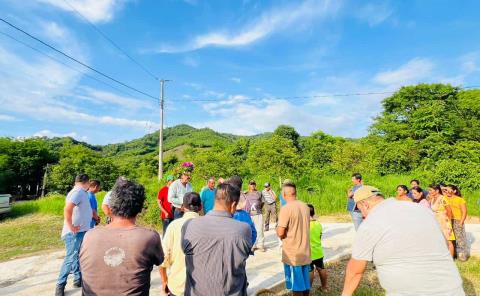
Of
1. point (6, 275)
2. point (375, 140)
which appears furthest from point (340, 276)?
point (375, 140)

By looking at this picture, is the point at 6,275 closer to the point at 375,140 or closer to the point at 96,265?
the point at 96,265

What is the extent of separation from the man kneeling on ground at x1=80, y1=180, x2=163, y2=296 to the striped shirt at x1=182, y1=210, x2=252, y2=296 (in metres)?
0.36


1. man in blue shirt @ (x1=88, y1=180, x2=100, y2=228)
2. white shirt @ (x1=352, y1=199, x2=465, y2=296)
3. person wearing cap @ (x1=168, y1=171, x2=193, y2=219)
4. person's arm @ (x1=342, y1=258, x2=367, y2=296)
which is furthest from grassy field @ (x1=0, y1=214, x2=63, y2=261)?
white shirt @ (x1=352, y1=199, x2=465, y2=296)

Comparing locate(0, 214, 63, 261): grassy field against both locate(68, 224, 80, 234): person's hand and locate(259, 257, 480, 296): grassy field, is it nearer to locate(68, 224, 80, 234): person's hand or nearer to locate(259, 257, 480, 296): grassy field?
locate(68, 224, 80, 234): person's hand

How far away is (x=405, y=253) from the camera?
2.12 m

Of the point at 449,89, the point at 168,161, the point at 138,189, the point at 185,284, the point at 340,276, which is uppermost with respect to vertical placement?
the point at 449,89

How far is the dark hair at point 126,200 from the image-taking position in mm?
2221

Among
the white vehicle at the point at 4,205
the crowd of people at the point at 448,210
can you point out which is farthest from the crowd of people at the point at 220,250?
the white vehicle at the point at 4,205

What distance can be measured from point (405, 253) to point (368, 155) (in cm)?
2068

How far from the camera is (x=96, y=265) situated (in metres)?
2.12

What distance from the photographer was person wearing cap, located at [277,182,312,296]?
3854 mm

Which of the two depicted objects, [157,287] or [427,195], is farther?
[427,195]

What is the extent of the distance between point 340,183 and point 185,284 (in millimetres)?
15396

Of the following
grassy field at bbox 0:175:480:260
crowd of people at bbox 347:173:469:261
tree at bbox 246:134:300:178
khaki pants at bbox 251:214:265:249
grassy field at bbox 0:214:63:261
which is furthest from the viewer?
tree at bbox 246:134:300:178
